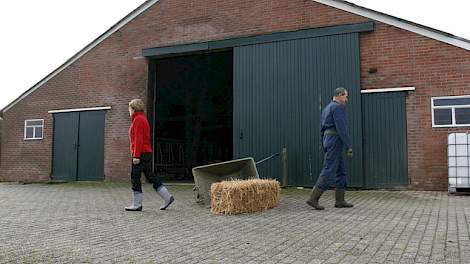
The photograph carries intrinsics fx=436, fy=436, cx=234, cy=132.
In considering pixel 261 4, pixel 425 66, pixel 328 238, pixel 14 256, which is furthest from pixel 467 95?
pixel 14 256

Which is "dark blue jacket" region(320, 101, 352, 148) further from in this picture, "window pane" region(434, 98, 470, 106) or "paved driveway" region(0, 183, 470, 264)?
"window pane" region(434, 98, 470, 106)

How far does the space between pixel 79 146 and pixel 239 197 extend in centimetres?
1135

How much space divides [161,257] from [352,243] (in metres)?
2.02

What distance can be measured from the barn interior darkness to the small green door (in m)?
3.19

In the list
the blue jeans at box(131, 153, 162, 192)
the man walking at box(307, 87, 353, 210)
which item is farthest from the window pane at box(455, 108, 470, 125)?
the blue jeans at box(131, 153, 162, 192)

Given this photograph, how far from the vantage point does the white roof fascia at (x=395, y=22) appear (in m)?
11.2

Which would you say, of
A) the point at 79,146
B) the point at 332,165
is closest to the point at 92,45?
the point at 79,146

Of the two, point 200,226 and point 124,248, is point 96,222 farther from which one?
point 124,248

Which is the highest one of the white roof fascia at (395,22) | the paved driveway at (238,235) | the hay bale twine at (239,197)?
the white roof fascia at (395,22)

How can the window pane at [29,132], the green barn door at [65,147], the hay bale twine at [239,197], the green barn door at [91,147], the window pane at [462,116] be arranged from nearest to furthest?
the hay bale twine at [239,197] → the window pane at [462,116] → the green barn door at [91,147] → the green barn door at [65,147] → the window pane at [29,132]

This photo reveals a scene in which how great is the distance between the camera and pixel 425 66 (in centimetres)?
1145

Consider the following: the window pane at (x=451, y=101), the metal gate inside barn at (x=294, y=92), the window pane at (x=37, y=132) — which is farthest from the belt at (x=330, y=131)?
the window pane at (x=37, y=132)

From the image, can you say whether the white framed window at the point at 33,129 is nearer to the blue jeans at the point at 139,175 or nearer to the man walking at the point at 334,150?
the blue jeans at the point at 139,175

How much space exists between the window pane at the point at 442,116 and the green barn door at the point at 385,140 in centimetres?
77
